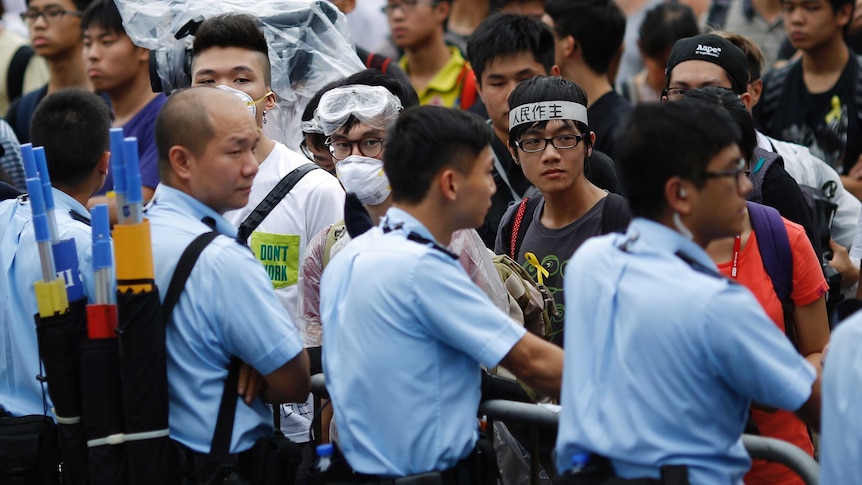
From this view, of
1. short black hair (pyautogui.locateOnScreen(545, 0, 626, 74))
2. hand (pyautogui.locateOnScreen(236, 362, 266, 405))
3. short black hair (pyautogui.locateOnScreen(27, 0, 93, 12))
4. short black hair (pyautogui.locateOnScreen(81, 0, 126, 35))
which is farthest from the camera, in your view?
short black hair (pyautogui.locateOnScreen(27, 0, 93, 12))

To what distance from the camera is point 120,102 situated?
24.4 feet

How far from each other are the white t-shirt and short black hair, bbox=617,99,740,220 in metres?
2.06

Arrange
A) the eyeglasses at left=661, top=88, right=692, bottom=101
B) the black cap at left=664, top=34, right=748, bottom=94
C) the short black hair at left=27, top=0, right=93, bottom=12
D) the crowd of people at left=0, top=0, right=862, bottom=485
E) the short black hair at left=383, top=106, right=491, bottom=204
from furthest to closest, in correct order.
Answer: the short black hair at left=27, top=0, right=93, bottom=12, the black cap at left=664, top=34, right=748, bottom=94, the eyeglasses at left=661, top=88, right=692, bottom=101, the short black hair at left=383, top=106, right=491, bottom=204, the crowd of people at left=0, top=0, right=862, bottom=485

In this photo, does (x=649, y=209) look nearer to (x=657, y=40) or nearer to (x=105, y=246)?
(x=105, y=246)

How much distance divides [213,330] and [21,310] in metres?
1.12

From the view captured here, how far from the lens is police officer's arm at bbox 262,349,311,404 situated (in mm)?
3645

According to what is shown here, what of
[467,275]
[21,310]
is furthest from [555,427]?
[21,310]

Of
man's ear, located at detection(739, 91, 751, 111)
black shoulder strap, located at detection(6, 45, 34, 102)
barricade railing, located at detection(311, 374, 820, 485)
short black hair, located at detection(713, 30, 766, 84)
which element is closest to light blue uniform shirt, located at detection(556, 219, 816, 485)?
barricade railing, located at detection(311, 374, 820, 485)

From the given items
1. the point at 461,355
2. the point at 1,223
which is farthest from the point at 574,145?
the point at 1,223

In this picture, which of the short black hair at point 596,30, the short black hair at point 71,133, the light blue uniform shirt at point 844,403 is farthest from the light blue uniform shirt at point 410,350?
the short black hair at point 596,30

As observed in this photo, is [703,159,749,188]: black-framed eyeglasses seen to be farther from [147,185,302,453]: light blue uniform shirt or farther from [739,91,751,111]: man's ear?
[739,91,751,111]: man's ear

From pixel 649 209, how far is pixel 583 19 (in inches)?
164

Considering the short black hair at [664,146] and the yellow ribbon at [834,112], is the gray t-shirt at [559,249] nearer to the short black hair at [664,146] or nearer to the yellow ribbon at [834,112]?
the short black hair at [664,146]

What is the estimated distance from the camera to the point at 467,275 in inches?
141
